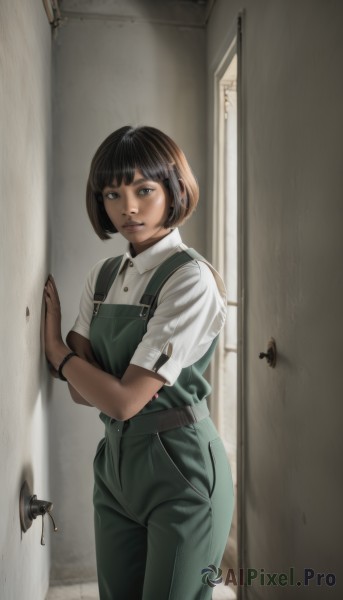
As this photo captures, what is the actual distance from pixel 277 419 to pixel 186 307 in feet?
1.66

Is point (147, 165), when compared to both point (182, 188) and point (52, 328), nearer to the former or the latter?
point (182, 188)

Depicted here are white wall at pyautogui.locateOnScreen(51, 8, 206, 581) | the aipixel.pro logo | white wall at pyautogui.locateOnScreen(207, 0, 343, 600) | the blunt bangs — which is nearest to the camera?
white wall at pyautogui.locateOnScreen(207, 0, 343, 600)

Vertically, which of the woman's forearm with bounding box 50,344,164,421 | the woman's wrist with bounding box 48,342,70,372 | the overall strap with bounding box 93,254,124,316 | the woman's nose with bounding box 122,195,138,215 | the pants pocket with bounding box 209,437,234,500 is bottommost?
the pants pocket with bounding box 209,437,234,500

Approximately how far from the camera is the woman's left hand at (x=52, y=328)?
182cm

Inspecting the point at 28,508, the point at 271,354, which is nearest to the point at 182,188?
the point at 271,354

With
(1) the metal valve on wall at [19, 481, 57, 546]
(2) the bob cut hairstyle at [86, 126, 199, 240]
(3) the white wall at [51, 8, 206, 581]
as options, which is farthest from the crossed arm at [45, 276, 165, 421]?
(3) the white wall at [51, 8, 206, 581]

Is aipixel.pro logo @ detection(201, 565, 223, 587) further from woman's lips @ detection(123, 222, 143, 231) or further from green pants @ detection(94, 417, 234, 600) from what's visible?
woman's lips @ detection(123, 222, 143, 231)

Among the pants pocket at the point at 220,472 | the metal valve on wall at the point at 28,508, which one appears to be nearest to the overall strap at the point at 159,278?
the pants pocket at the point at 220,472

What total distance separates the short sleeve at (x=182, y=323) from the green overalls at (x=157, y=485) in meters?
0.03

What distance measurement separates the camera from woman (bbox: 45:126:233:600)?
149 centimetres

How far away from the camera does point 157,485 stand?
1525mm

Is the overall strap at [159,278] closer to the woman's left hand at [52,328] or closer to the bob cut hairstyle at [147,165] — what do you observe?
the bob cut hairstyle at [147,165]

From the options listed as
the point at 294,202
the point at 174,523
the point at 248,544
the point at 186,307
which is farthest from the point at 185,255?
the point at 248,544

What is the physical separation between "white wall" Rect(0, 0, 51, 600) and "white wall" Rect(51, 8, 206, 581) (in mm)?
343
